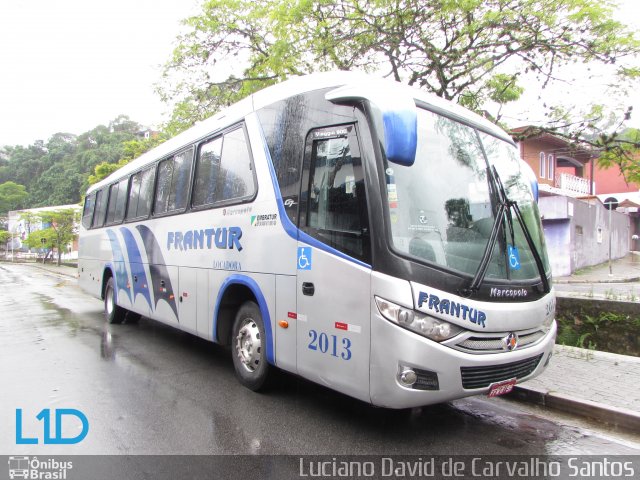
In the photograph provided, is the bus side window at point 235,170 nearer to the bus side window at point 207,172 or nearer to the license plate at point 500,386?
the bus side window at point 207,172

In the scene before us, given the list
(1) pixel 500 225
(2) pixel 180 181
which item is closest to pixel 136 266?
(2) pixel 180 181

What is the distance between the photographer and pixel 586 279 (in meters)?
15.7

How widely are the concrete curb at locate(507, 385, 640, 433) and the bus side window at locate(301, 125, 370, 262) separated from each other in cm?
277

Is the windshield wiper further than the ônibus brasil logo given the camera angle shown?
Yes

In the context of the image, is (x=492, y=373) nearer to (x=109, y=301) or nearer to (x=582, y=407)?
(x=582, y=407)

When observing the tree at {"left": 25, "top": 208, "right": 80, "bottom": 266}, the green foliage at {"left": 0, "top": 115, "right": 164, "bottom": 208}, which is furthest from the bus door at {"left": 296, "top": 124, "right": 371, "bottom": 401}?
the green foliage at {"left": 0, "top": 115, "right": 164, "bottom": 208}

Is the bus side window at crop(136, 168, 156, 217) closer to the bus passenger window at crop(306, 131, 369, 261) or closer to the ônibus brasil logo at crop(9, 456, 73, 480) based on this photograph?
the bus passenger window at crop(306, 131, 369, 261)

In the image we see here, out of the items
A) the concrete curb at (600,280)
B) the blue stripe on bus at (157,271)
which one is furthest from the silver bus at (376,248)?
the concrete curb at (600,280)

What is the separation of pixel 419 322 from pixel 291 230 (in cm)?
160

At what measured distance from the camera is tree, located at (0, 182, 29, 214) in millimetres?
76375

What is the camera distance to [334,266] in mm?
3918

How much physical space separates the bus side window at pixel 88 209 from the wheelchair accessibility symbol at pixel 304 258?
929 cm

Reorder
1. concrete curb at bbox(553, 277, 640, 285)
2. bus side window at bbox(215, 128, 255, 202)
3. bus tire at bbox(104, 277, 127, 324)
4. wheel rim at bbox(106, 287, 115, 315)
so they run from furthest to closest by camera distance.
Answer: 1. concrete curb at bbox(553, 277, 640, 285)
2. wheel rim at bbox(106, 287, 115, 315)
3. bus tire at bbox(104, 277, 127, 324)
4. bus side window at bbox(215, 128, 255, 202)

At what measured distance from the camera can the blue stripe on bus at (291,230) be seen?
3855 mm
